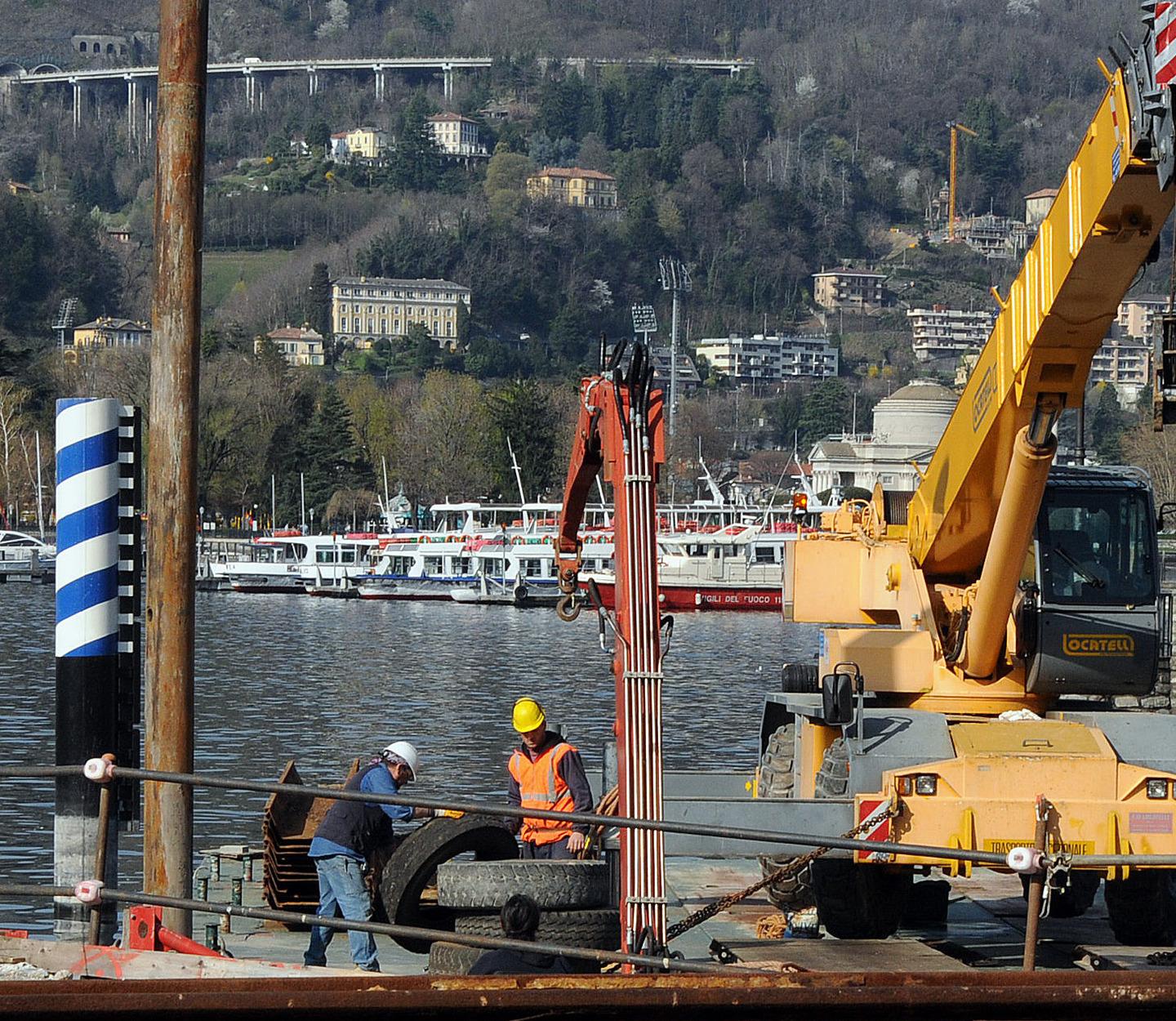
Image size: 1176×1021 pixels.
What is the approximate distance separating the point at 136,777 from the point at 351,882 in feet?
12.8

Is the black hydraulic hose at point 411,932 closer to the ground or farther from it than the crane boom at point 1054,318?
closer to the ground

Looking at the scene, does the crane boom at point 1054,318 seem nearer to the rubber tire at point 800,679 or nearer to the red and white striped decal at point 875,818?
the rubber tire at point 800,679

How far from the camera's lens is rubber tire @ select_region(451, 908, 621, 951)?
12.0 metres

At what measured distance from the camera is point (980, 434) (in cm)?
1443

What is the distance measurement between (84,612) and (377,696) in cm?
4071

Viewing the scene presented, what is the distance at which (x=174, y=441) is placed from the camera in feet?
36.7

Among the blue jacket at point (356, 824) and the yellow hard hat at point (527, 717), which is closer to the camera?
the blue jacket at point (356, 824)

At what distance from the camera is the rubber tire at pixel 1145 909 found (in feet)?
49.6

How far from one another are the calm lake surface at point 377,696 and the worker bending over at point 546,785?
713 cm

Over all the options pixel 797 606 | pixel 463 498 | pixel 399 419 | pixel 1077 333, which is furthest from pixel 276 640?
pixel 399 419

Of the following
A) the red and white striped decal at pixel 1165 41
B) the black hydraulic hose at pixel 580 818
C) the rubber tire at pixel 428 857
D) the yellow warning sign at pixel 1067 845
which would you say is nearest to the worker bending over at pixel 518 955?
the black hydraulic hose at pixel 580 818

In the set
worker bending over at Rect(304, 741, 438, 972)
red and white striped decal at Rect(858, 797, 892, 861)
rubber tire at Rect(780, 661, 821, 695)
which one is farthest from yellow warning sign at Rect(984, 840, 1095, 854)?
worker bending over at Rect(304, 741, 438, 972)

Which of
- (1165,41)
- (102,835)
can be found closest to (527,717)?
(102,835)

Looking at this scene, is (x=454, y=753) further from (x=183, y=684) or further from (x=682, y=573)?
(x=682, y=573)
